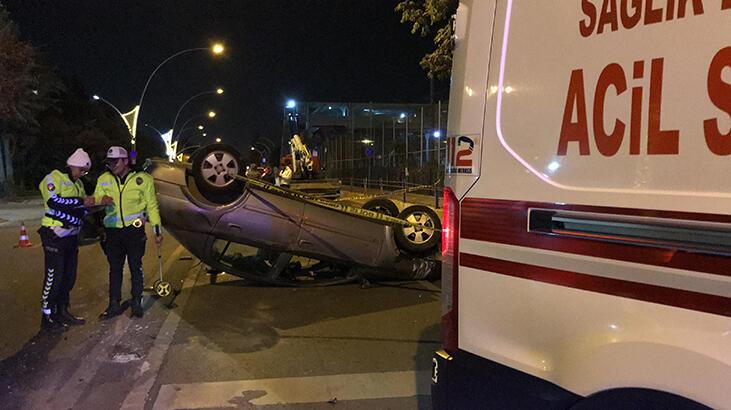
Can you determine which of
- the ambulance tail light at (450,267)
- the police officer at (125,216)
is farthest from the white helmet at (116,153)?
the ambulance tail light at (450,267)

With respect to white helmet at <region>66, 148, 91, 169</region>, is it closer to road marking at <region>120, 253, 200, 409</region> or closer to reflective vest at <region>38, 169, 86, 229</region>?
reflective vest at <region>38, 169, 86, 229</region>

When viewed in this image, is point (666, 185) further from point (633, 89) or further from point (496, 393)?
point (496, 393)

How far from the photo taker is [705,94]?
160 centimetres

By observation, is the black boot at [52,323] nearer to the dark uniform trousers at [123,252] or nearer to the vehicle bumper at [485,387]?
the dark uniform trousers at [123,252]

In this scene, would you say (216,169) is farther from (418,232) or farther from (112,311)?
(418,232)

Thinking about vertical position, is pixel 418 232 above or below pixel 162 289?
above

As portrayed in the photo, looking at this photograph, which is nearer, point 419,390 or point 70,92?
point 419,390

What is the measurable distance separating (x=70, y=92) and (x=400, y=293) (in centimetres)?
5790

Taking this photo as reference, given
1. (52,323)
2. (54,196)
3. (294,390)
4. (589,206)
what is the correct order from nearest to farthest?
(589,206) < (294,390) < (54,196) < (52,323)

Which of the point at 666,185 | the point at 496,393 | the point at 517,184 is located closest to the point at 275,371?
the point at 496,393

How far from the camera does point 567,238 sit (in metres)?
1.88

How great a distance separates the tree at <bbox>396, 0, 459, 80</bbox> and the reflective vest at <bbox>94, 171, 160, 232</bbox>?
451 centimetres

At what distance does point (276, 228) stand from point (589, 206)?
17.1 ft

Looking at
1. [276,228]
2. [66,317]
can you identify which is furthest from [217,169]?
[66,317]
